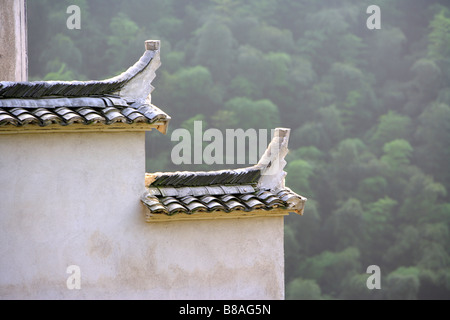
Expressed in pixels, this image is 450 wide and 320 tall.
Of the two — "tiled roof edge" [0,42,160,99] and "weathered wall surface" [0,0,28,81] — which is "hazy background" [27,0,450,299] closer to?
"weathered wall surface" [0,0,28,81]

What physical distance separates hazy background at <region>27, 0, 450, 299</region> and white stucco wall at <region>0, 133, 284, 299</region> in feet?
129

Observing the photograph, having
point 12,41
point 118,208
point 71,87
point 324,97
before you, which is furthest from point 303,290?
point 71,87

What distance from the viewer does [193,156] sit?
178ft

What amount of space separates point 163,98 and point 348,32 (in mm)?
18547

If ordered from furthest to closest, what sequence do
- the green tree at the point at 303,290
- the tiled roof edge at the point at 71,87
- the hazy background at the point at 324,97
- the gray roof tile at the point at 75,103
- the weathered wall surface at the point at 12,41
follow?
1. the hazy background at the point at 324,97
2. the green tree at the point at 303,290
3. the weathered wall surface at the point at 12,41
4. the tiled roof edge at the point at 71,87
5. the gray roof tile at the point at 75,103

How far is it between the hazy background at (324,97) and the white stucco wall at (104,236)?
39.4 metres

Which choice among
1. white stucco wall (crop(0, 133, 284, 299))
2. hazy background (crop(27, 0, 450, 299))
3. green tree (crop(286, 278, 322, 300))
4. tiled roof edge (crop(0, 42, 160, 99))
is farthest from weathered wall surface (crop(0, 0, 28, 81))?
hazy background (crop(27, 0, 450, 299))

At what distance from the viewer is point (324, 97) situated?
5897 centimetres

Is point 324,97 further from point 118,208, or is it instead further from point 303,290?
point 118,208

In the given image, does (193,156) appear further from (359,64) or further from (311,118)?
(359,64)

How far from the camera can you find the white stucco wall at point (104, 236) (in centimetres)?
540

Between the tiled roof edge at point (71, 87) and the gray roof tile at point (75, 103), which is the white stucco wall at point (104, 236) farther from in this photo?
the tiled roof edge at point (71, 87)

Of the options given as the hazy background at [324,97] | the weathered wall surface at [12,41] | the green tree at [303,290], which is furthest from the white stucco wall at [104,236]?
the hazy background at [324,97]

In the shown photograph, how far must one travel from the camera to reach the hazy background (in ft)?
161
